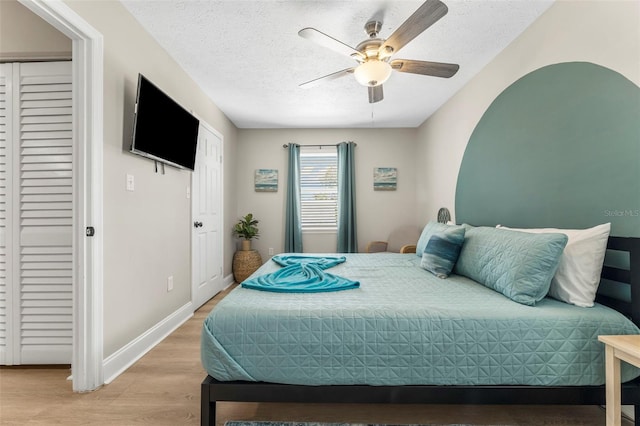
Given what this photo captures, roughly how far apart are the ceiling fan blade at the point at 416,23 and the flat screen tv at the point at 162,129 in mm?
1701

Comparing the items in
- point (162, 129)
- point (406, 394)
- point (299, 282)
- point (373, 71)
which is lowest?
point (406, 394)

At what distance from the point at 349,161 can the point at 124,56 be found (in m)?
3.42

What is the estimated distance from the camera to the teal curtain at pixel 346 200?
16.6ft

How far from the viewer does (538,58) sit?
7.46 feet

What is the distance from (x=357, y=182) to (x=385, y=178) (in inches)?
18.0

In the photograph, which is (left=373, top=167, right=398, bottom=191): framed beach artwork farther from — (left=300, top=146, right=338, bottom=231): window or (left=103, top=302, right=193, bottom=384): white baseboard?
(left=103, top=302, right=193, bottom=384): white baseboard

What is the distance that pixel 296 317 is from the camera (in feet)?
4.80

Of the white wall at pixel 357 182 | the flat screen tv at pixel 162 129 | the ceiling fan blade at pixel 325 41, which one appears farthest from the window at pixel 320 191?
the ceiling fan blade at pixel 325 41

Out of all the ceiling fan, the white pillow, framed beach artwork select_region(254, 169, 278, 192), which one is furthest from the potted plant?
the white pillow

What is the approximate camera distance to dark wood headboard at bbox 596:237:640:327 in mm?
1503

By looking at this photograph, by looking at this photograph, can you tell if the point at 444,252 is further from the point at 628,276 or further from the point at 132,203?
the point at 132,203

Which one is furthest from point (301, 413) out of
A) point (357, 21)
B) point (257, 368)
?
point (357, 21)

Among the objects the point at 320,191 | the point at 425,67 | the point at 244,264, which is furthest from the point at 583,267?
the point at 244,264

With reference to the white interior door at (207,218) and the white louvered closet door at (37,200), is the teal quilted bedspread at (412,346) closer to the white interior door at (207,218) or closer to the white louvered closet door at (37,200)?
the white louvered closet door at (37,200)
